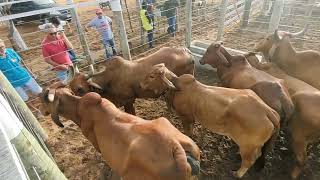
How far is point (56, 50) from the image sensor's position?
7023 millimetres

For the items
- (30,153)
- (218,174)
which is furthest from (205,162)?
(30,153)

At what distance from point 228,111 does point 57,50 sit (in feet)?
15.0

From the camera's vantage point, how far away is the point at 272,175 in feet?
15.0

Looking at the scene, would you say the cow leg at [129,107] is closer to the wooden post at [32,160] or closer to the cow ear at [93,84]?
the cow ear at [93,84]

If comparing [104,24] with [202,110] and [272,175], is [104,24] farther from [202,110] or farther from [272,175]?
[272,175]

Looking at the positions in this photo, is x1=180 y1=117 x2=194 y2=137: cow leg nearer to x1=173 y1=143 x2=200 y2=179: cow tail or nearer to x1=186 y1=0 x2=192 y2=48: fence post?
x1=173 y1=143 x2=200 y2=179: cow tail

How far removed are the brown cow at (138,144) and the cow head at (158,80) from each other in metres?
1.20

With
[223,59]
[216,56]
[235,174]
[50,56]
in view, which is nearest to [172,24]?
[216,56]

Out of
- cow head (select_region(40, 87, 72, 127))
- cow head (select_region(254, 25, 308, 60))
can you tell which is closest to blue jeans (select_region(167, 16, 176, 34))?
cow head (select_region(254, 25, 308, 60))

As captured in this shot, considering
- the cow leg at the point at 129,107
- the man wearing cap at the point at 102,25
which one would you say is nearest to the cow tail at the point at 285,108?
the cow leg at the point at 129,107

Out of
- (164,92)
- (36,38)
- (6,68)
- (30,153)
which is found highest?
(30,153)

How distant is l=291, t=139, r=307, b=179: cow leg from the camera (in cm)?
434

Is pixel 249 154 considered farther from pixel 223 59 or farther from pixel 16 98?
pixel 16 98

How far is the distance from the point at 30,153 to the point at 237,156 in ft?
12.8
